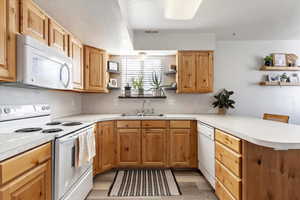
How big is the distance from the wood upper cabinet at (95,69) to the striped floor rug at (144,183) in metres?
1.52

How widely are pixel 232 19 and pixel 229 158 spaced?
2.13m

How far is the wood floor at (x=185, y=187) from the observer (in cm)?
224

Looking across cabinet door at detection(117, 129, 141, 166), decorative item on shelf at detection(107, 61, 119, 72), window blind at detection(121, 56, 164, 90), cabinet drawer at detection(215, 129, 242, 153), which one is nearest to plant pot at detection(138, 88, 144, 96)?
window blind at detection(121, 56, 164, 90)

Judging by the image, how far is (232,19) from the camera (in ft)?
9.11

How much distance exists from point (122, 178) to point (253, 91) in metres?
3.09

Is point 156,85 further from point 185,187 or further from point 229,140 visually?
point 229,140

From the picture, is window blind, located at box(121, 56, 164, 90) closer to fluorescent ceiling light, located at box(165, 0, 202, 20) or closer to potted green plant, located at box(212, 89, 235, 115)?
potted green plant, located at box(212, 89, 235, 115)

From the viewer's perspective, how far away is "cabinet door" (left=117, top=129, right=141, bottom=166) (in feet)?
9.92

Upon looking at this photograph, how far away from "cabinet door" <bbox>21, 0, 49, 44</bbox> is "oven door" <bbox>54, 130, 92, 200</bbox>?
101 centimetres

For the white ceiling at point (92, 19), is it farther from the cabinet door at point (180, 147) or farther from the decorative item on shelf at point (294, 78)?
the decorative item on shelf at point (294, 78)

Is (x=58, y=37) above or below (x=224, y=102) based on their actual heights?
above

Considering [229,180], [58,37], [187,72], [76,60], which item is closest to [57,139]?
[58,37]

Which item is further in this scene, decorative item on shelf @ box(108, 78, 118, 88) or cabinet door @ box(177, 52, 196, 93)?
decorative item on shelf @ box(108, 78, 118, 88)

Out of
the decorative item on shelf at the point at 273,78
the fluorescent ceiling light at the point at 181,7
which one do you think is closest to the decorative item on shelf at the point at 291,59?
the decorative item on shelf at the point at 273,78
